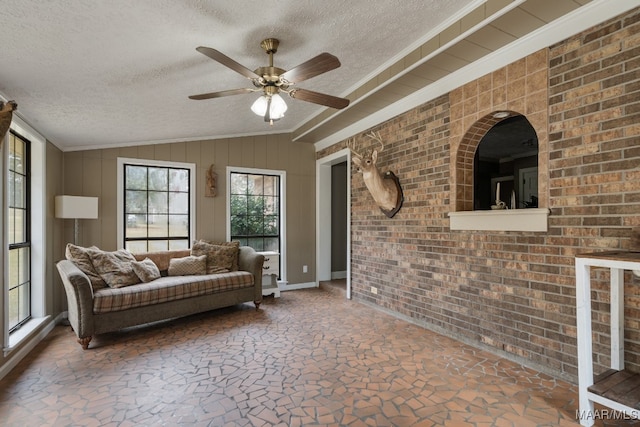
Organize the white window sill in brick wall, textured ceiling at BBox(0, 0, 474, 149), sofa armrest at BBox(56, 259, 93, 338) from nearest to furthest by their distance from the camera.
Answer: textured ceiling at BBox(0, 0, 474, 149)
the white window sill in brick wall
sofa armrest at BBox(56, 259, 93, 338)

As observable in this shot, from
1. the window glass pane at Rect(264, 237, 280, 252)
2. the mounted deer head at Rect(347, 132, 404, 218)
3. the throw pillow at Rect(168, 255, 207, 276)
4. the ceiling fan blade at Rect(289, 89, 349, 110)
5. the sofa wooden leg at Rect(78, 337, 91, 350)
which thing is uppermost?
the ceiling fan blade at Rect(289, 89, 349, 110)

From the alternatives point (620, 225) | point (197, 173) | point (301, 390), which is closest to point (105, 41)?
point (301, 390)

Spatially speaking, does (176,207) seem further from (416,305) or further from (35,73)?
(416,305)

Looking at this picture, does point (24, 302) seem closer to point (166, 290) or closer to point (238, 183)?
point (166, 290)

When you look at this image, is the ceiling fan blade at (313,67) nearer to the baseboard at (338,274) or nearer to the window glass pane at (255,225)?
the window glass pane at (255,225)

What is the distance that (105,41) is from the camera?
2.11 metres

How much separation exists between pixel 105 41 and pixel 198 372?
254 cm

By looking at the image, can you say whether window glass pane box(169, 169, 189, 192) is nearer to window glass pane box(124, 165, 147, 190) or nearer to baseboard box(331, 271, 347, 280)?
window glass pane box(124, 165, 147, 190)

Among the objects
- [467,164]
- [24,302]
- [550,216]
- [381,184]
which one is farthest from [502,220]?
[24,302]

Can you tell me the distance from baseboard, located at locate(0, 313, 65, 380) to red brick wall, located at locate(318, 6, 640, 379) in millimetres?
3897

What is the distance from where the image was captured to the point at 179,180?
16.5ft

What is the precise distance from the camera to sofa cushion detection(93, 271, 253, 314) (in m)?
3.39

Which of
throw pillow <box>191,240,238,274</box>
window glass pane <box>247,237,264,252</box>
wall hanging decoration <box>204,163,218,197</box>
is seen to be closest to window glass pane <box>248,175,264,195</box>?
wall hanging decoration <box>204,163,218,197</box>

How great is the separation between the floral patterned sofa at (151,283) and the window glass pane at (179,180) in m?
0.94
